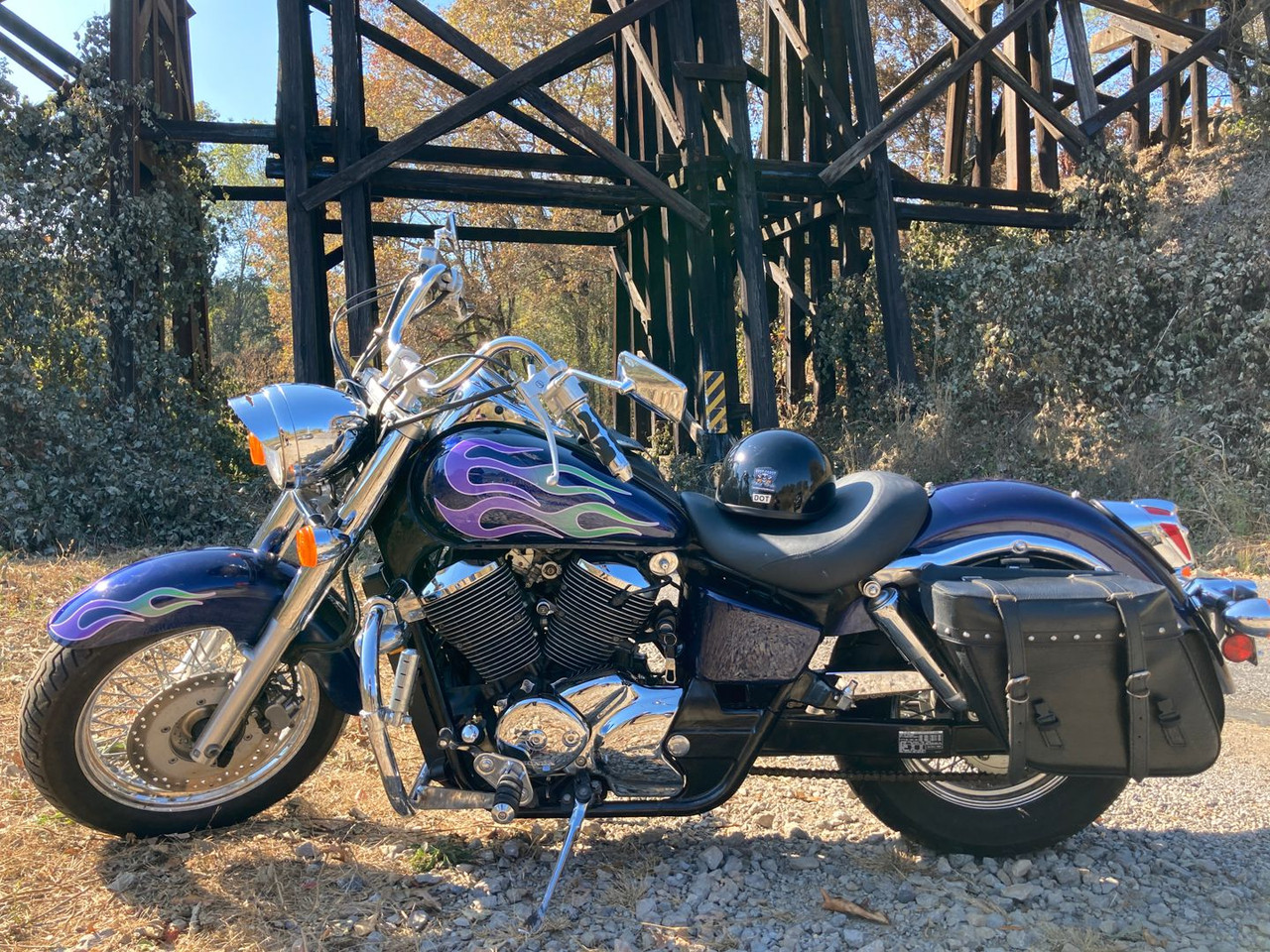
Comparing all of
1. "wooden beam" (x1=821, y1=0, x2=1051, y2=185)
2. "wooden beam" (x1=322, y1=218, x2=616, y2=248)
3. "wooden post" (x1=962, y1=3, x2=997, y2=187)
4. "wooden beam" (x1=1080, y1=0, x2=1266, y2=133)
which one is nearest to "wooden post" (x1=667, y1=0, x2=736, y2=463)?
"wooden beam" (x1=821, y1=0, x2=1051, y2=185)

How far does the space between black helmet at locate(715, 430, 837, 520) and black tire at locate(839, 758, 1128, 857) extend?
69 cm

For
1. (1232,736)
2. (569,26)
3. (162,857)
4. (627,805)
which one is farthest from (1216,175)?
(569,26)

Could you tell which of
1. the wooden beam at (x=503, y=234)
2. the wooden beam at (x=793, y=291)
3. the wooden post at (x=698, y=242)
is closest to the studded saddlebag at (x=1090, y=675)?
the wooden post at (x=698, y=242)

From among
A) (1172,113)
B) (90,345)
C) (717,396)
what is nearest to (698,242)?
(717,396)

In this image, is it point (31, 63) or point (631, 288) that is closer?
point (31, 63)

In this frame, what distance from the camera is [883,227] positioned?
8.36 meters

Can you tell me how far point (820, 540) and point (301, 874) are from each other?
1.56m

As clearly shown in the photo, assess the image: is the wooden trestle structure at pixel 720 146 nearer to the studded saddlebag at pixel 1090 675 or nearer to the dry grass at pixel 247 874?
the dry grass at pixel 247 874

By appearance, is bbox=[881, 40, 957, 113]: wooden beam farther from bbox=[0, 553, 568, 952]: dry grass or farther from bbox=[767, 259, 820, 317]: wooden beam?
bbox=[0, 553, 568, 952]: dry grass

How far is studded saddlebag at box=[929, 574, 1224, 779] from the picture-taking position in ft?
6.81

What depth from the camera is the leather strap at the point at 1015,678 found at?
6.86ft

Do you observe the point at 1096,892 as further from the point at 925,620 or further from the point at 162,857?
the point at 162,857

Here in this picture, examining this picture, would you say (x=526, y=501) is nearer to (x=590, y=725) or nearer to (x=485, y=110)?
(x=590, y=725)

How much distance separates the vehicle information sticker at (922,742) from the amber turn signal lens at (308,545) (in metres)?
1.47
